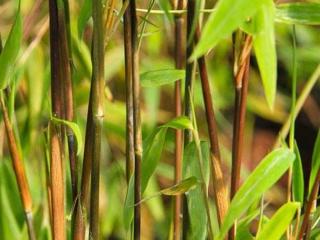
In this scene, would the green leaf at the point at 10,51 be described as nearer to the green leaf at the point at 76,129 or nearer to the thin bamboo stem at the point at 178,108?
the green leaf at the point at 76,129

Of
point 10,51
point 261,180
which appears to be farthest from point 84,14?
point 261,180

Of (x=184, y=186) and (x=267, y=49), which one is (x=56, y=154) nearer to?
(x=184, y=186)

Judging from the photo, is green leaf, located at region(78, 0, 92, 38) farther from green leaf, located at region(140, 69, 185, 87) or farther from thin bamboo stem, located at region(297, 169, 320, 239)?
thin bamboo stem, located at region(297, 169, 320, 239)

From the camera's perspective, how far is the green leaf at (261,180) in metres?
0.49

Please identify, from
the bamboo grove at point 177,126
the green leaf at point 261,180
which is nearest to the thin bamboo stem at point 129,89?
the bamboo grove at point 177,126

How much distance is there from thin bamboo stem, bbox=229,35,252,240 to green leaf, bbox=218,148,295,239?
0.07m

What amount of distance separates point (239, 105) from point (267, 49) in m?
0.13

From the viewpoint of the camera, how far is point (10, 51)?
1.81ft

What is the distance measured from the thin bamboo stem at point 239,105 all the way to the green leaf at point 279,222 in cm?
4

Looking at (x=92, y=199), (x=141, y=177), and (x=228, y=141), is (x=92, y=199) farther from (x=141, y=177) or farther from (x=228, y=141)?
(x=228, y=141)

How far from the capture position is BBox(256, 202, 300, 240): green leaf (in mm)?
524

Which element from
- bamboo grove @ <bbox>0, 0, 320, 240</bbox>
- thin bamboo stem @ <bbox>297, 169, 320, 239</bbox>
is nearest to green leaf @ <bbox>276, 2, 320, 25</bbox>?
bamboo grove @ <bbox>0, 0, 320, 240</bbox>

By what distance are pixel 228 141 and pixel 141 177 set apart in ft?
3.24

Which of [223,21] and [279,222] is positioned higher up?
[223,21]
